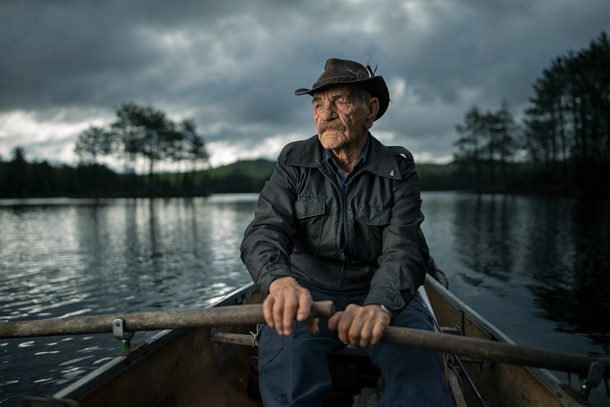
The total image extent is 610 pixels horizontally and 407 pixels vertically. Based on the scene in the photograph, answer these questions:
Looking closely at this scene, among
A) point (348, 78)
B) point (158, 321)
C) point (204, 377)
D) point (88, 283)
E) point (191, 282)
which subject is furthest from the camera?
point (191, 282)

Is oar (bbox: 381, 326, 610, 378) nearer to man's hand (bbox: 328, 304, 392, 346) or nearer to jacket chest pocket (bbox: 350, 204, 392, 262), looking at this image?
man's hand (bbox: 328, 304, 392, 346)

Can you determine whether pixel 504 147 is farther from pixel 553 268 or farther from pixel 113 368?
pixel 113 368

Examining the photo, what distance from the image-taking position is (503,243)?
535 inches

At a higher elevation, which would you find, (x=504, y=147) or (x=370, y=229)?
(x=504, y=147)

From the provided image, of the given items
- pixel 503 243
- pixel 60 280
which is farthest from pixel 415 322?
pixel 503 243

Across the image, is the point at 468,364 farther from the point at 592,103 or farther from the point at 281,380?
the point at 592,103

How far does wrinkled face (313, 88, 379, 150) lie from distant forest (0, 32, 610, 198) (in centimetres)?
4514

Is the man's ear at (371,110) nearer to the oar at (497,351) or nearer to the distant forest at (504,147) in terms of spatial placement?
the oar at (497,351)

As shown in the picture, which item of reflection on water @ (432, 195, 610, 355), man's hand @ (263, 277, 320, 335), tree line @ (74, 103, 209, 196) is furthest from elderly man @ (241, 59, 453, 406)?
tree line @ (74, 103, 209, 196)

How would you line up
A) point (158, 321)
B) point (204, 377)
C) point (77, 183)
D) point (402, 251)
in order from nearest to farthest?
point (158, 321), point (402, 251), point (204, 377), point (77, 183)

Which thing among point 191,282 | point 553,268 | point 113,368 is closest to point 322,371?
point 113,368

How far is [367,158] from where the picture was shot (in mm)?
2791

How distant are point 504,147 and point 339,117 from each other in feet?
230

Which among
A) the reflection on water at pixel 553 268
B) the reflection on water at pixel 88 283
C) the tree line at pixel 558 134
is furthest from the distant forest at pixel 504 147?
the reflection on water at pixel 88 283
